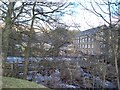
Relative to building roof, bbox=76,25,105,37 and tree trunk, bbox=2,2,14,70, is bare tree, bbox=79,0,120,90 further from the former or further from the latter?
tree trunk, bbox=2,2,14,70

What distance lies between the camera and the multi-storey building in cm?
443

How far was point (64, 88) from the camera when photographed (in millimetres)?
4738

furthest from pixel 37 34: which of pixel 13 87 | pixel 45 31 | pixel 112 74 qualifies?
pixel 13 87

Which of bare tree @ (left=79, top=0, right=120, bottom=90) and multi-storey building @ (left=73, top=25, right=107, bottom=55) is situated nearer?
bare tree @ (left=79, top=0, right=120, bottom=90)

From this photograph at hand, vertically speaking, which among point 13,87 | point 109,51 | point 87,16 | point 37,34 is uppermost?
point 87,16

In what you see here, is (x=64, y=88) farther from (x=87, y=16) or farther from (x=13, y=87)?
(x=13, y=87)

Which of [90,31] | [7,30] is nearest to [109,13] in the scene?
[90,31]

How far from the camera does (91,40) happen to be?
179 inches

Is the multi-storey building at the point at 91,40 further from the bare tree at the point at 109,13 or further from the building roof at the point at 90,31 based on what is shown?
the bare tree at the point at 109,13

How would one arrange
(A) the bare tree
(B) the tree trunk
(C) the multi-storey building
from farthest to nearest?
(C) the multi-storey building
(A) the bare tree
(B) the tree trunk

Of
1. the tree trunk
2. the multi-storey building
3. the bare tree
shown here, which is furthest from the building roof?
the tree trunk

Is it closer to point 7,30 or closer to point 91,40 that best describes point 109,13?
point 91,40

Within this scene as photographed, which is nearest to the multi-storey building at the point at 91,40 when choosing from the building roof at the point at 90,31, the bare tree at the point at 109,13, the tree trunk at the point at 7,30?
the building roof at the point at 90,31

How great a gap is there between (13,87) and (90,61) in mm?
2675
